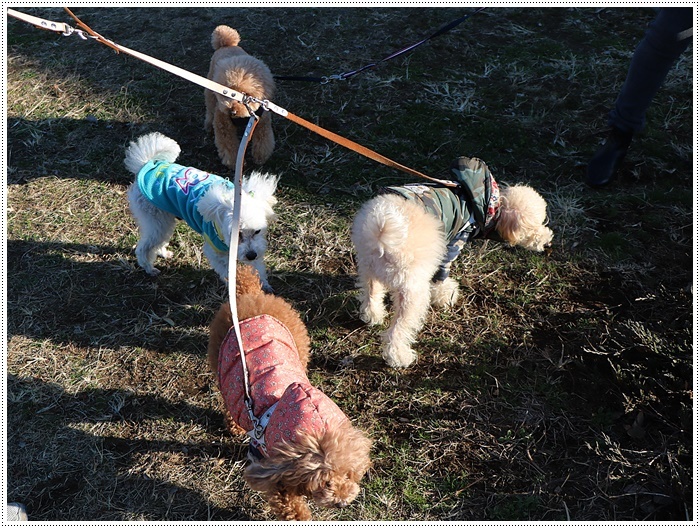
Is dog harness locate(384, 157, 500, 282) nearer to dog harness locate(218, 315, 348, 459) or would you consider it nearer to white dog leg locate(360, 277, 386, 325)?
white dog leg locate(360, 277, 386, 325)

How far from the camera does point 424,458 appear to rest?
249 centimetres

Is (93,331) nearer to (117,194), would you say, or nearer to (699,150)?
(117,194)

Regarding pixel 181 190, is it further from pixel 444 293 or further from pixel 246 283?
pixel 444 293

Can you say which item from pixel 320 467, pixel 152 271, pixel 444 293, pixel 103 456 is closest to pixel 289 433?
pixel 320 467

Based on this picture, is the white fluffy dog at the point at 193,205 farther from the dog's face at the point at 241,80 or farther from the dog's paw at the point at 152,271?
the dog's face at the point at 241,80

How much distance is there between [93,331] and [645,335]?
3.25 metres

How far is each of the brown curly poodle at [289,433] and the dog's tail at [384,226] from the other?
0.68 m

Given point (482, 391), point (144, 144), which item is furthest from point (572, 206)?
point (144, 144)

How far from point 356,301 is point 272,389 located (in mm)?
1306

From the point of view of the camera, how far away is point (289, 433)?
1.77m

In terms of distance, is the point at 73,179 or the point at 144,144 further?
the point at 73,179

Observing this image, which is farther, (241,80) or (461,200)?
(241,80)

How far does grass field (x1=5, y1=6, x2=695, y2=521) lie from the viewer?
239 centimetres

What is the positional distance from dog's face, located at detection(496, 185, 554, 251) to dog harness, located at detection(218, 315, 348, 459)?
1.45m
